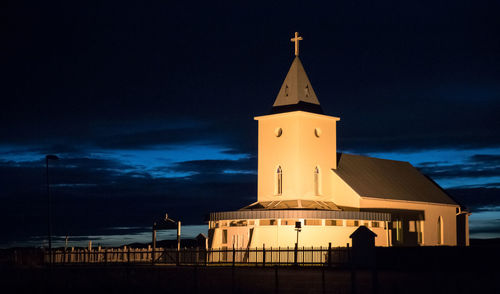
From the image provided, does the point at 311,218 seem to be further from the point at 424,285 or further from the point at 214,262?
the point at 424,285

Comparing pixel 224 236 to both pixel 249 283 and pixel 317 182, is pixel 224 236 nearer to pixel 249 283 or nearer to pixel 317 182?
pixel 317 182

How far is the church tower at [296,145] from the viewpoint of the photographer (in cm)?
6072

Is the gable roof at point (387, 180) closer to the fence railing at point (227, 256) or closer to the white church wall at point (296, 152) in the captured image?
the white church wall at point (296, 152)

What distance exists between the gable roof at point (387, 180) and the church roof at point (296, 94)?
6.23 m

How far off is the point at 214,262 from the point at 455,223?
98.4 feet

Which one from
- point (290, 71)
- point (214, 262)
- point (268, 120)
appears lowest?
point (214, 262)

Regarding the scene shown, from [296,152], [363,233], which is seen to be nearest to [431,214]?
[296,152]

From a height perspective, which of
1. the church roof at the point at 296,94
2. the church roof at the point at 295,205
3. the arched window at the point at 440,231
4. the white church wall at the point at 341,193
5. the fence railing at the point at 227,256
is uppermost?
the church roof at the point at 296,94

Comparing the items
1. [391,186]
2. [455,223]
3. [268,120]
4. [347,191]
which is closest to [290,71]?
[268,120]

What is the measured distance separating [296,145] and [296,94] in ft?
13.5

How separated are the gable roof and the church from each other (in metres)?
0.16

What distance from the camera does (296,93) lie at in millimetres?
61531

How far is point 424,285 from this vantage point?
33562mm

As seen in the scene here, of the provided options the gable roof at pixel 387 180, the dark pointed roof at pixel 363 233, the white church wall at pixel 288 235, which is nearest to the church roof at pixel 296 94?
the gable roof at pixel 387 180
